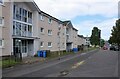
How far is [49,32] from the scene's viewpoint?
45562 mm

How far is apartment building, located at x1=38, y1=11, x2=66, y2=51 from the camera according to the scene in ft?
134

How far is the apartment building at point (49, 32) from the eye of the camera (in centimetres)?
4073

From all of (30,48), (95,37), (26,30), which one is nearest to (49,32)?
(30,48)

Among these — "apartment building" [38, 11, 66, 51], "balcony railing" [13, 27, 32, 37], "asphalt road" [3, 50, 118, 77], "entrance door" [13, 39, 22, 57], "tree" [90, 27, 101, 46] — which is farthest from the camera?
"tree" [90, 27, 101, 46]

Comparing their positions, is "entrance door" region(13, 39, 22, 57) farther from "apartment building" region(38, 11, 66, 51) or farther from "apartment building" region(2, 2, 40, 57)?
"apartment building" region(38, 11, 66, 51)

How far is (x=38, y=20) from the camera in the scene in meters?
38.5

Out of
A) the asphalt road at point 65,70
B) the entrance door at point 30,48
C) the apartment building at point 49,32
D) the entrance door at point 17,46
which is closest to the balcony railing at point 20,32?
the entrance door at point 17,46

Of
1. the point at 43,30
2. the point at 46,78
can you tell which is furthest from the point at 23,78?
the point at 43,30

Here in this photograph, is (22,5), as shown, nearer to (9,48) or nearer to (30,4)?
(30,4)

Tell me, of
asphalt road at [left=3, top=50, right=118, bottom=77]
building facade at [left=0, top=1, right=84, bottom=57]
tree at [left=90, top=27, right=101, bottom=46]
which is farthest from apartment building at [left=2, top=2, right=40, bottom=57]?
tree at [left=90, top=27, right=101, bottom=46]

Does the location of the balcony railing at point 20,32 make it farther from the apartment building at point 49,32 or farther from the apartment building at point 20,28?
the apartment building at point 49,32

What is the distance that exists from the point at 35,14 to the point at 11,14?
9.32 meters

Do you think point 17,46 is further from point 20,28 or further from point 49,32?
point 49,32

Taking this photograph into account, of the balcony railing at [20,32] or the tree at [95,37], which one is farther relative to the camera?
the tree at [95,37]
